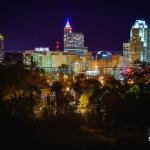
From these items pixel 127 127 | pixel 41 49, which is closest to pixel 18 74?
pixel 127 127

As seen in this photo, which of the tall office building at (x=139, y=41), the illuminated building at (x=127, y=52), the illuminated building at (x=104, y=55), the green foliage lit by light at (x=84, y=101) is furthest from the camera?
the tall office building at (x=139, y=41)

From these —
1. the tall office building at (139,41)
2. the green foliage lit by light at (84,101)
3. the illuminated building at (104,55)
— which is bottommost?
the green foliage lit by light at (84,101)

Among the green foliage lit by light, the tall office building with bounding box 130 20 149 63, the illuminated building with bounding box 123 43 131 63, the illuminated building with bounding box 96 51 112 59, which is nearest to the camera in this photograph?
the green foliage lit by light

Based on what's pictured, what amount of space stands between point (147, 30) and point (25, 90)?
49810mm

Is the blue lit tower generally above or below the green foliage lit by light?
above

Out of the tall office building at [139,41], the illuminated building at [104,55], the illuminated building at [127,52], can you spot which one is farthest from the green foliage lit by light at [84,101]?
the tall office building at [139,41]

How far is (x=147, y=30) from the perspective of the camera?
66.9 m

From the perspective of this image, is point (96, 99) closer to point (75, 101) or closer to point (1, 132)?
point (75, 101)

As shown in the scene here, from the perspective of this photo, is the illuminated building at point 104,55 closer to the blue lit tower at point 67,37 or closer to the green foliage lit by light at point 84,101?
the blue lit tower at point 67,37

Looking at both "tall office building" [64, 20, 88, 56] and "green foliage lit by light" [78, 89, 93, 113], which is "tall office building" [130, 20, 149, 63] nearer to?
"tall office building" [64, 20, 88, 56]

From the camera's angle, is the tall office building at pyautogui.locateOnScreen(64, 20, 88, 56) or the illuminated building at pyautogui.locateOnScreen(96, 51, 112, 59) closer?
the illuminated building at pyautogui.locateOnScreen(96, 51, 112, 59)

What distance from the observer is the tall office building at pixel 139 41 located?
63562mm

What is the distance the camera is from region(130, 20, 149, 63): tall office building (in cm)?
6356

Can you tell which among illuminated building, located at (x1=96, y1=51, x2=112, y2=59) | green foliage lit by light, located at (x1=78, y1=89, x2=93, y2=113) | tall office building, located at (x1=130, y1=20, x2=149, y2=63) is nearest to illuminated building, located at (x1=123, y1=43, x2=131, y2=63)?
tall office building, located at (x1=130, y1=20, x2=149, y2=63)
